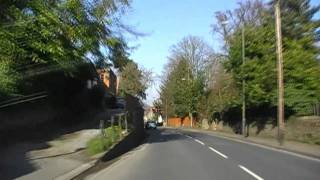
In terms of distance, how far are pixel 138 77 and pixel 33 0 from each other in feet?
317

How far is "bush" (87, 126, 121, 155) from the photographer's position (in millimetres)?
25094

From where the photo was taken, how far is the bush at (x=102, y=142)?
25094mm

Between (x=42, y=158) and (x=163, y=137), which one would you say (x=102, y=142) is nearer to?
(x=42, y=158)

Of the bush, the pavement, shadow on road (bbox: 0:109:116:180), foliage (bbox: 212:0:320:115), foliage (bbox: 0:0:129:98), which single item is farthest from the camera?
foliage (bbox: 212:0:320:115)

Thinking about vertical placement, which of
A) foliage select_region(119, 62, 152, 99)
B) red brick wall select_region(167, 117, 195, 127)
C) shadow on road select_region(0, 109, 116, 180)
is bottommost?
shadow on road select_region(0, 109, 116, 180)

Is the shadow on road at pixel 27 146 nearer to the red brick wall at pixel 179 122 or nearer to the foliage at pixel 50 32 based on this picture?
the foliage at pixel 50 32

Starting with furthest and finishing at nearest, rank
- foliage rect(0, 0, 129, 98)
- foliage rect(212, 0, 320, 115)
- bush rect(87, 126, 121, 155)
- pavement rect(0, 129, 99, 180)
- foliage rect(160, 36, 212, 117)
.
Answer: foliage rect(160, 36, 212, 117)
foliage rect(212, 0, 320, 115)
bush rect(87, 126, 121, 155)
foliage rect(0, 0, 129, 98)
pavement rect(0, 129, 99, 180)

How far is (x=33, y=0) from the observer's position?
2155cm

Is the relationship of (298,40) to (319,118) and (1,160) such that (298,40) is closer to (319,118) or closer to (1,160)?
(319,118)

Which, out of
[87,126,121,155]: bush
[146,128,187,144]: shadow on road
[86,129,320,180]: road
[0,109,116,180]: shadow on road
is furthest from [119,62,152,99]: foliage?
[86,129,320,180]: road

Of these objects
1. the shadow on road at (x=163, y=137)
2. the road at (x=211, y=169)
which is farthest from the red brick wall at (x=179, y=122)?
the road at (x=211, y=169)

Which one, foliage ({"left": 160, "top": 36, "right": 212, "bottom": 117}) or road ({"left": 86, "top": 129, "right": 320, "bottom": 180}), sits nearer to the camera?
road ({"left": 86, "top": 129, "right": 320, "bottom": 180})

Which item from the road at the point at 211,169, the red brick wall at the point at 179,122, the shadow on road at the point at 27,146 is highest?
the red brick wall at the point at 179,122

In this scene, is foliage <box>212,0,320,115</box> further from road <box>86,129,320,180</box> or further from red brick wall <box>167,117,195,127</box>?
red brick wall <box>167,117,195,127</box>
